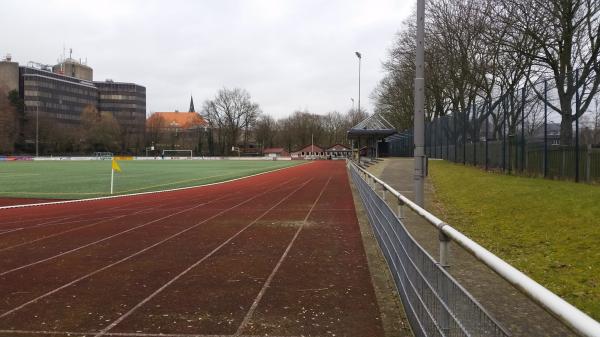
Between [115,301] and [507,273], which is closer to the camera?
[507,273]

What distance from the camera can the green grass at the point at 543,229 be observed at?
5.64m

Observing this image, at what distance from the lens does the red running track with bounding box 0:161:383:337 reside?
498 centimetres

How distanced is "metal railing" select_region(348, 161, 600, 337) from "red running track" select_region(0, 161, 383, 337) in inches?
28.7

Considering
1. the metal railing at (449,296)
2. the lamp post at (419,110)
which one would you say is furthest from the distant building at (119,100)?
the metal railing at (449,296)

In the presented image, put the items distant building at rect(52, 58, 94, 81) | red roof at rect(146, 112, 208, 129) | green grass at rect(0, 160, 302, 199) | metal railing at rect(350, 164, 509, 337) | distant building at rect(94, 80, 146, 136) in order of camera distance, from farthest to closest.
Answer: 1. distant building at rect(52, 58, 94, 81)
2. distant building at rect(94, 80, 146, 136)
3. red roof at rect(146, 112, 208, 129)
4. green grass at rect(0, 160, 302, 199)
5. metal railing at rect(350, 164, 509, 337)

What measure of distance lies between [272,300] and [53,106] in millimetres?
147050

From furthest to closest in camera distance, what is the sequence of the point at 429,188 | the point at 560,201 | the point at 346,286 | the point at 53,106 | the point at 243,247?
the point at 53,106
the point at 429,188
the point at 560,201
the point at 243,247
the point at 346,286

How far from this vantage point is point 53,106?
135 m

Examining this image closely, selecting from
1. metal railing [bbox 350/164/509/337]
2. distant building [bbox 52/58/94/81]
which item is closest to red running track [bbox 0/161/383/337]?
metal railing [bbox 350/164/509/337]

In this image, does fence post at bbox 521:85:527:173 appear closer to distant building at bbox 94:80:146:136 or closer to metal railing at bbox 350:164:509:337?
metal railing at bbox 350:164:509:337

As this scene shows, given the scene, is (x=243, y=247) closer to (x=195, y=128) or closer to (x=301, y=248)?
(x=301, y=248)

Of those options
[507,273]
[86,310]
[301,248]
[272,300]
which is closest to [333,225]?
[301,248]

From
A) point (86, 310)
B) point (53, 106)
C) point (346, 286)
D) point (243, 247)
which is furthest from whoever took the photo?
point (53, 106)

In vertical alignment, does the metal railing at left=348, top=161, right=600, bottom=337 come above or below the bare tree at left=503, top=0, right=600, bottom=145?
below
